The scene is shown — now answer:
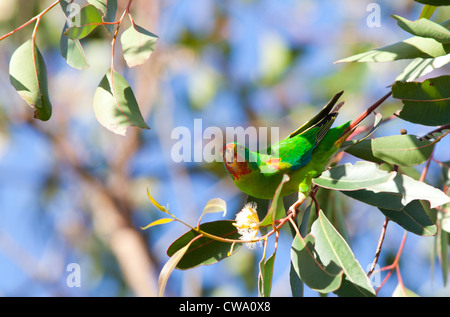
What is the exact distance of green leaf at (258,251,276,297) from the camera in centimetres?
135

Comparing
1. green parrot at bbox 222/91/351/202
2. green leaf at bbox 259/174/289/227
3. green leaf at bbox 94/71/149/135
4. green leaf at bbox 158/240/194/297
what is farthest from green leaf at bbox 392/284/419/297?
green leaf at bbox 94/71/149/135

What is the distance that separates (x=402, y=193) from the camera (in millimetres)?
1309

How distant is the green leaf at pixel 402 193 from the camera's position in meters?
1.29

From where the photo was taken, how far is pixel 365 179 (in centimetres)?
131

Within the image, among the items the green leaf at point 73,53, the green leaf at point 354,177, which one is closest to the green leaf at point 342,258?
the green leaf at point 354,177

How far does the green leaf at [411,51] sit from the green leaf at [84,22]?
0.77 meters

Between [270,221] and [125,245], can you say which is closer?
[270,221]

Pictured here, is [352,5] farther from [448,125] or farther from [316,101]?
[448,125]

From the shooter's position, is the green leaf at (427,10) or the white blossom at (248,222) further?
the green leaf at (427,10)

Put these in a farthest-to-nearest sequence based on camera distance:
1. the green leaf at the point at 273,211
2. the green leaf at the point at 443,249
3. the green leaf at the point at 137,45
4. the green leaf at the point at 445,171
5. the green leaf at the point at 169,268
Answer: the green leaf at the point at 443,249, the green leaf at the point at 445,171, the green leaf at the point at 137,45, the green leaf at the point at 169,268, the green leaf at the point at 273,211

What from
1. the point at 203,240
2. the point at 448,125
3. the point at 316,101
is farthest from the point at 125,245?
the point at 448,125

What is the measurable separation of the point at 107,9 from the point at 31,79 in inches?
12.4

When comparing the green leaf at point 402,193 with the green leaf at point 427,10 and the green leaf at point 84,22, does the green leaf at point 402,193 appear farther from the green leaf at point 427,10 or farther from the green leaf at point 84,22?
the green leaf at point 84,22

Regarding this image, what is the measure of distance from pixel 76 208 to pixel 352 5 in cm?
411
